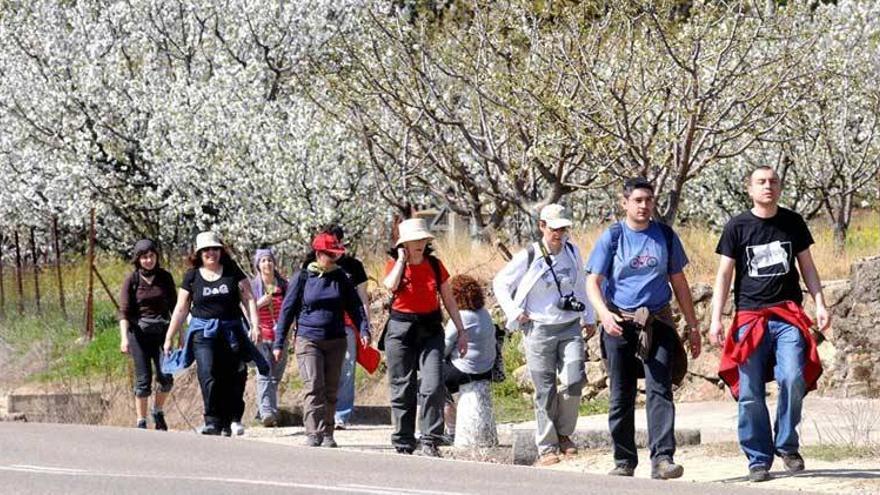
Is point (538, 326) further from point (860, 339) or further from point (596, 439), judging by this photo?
point (860, 339)

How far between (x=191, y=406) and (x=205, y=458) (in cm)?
753

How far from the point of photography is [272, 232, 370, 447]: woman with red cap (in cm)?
1359

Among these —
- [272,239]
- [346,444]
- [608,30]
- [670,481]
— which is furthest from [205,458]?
[272,239]

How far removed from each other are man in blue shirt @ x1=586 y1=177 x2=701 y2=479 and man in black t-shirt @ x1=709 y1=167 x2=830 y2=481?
1.26ft

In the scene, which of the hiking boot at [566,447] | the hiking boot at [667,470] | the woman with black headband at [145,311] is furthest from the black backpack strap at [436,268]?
the woman with black headband at [145,311]

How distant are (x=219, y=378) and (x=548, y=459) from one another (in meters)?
3.61

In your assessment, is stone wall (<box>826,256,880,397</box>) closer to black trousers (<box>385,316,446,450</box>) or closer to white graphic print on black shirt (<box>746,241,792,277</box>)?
black trousers (<box>385,316,446,450</box>)

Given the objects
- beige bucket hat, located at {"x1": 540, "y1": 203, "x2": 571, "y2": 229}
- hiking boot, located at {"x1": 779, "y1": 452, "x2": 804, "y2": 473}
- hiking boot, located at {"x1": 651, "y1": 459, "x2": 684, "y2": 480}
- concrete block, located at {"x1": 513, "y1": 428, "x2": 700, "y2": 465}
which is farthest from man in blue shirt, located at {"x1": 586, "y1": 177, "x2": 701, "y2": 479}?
concrete block, located at {"x1": 513, "y1": 428, "x2": 700, "y2": 465}

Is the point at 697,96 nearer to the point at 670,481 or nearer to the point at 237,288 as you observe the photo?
the point at 237,288

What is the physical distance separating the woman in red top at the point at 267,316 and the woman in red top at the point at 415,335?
3175 millimetres

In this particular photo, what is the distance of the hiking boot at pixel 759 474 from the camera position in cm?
1038

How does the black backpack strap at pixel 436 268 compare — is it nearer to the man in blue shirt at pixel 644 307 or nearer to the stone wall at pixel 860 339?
the man in blue shirt at pixel 644 307

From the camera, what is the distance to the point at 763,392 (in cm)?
1048

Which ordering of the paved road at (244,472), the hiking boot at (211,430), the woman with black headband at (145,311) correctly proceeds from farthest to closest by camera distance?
the woman with black headband at (145,311), the hiking boot at (211,430), the paved road at (244,472)
